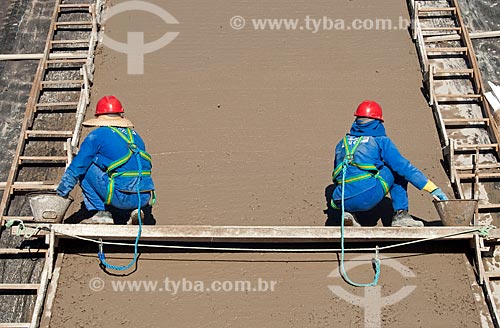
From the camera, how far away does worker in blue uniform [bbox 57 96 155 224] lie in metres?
7.29

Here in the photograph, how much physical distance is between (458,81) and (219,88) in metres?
3.06

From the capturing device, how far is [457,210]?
7230 millimetres

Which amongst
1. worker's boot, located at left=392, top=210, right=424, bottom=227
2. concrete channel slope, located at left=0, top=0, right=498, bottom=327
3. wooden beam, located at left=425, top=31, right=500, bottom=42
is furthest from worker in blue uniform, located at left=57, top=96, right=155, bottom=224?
wooden beam, located at left=425, top=31, right=500, bottom=42

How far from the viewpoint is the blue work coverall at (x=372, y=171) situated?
7.30 m

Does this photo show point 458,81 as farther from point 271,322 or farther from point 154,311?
point 154,311

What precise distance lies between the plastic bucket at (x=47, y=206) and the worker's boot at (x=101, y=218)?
295 millimetres

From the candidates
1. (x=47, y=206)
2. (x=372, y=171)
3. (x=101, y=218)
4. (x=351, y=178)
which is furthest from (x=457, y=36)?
(x=47, y=206)

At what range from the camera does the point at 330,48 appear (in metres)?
10.1

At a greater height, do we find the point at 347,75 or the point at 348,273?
the point at 347,75

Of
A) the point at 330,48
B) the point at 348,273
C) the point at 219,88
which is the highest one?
the point at 330,48

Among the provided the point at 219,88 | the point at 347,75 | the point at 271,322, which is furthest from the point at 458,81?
the point at 271,322

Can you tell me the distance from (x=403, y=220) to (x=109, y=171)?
9.57 ft

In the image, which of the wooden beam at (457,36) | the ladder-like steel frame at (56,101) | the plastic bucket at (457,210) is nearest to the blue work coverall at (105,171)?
the ladder-like steel frame at (56,101)

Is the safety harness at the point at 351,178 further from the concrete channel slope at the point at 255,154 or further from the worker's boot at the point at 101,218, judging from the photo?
the worker's boot at the point at 101,218
